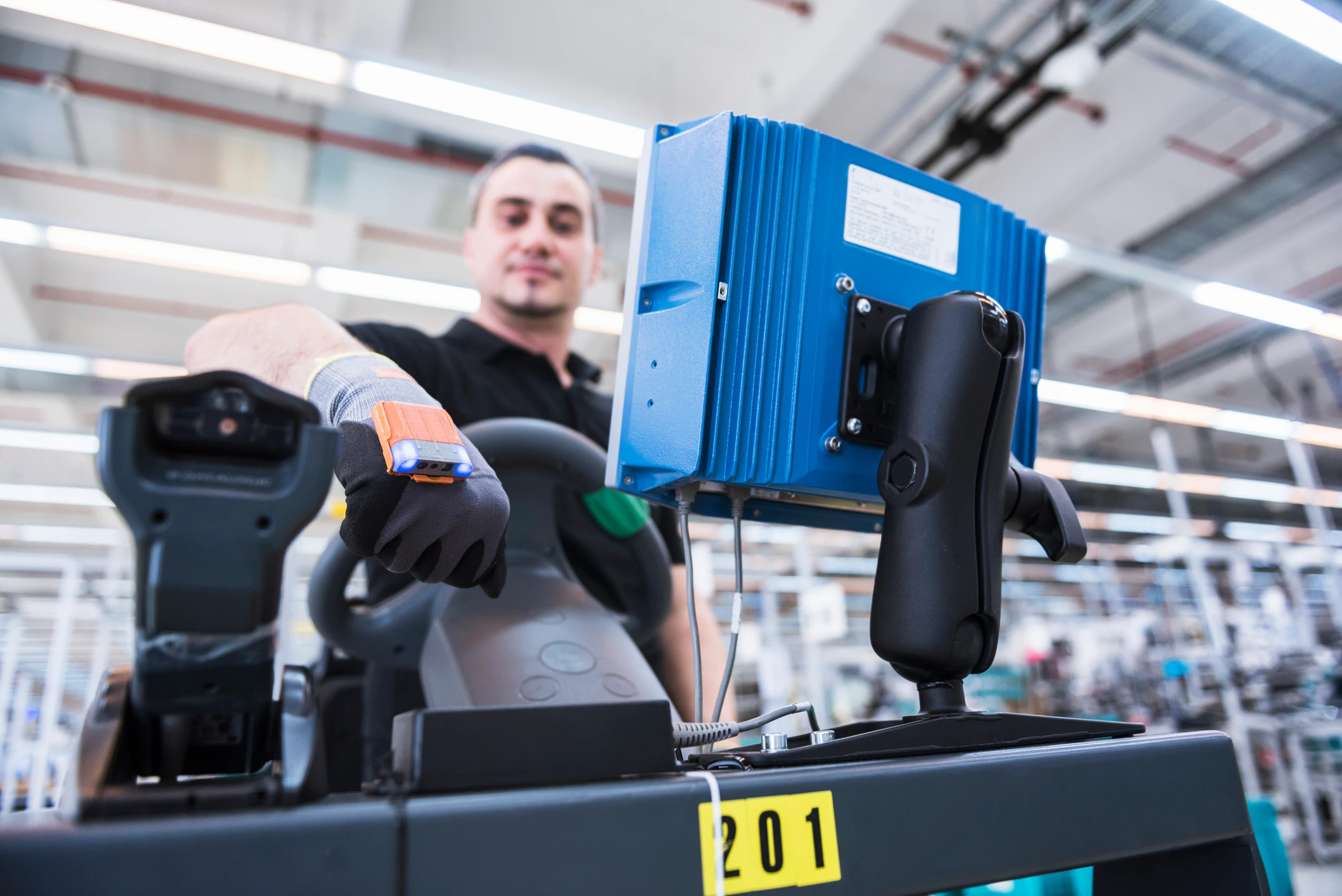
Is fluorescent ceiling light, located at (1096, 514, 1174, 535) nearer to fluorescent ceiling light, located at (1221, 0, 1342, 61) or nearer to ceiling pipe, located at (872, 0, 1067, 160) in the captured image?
ceiling pipe, located at (872, 0, 1067, 160)

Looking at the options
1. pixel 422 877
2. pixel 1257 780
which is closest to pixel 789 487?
pixel 422 877

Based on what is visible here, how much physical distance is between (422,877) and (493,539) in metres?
0.21

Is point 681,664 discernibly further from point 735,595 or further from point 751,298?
point 751,298

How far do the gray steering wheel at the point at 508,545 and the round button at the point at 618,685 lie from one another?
4.9 inches

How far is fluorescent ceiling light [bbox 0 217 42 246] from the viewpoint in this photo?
14.3 ft

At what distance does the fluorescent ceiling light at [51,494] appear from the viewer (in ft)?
26.9

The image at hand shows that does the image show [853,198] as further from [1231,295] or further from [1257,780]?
[1257,780]

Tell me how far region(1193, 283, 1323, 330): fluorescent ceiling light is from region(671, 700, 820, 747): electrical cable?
590 centimetres

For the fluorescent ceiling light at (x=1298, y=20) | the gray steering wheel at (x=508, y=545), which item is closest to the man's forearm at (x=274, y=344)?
the gray steering wheel at (x=508, y=545)

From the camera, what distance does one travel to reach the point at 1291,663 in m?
6.00

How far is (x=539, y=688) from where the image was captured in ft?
2.36

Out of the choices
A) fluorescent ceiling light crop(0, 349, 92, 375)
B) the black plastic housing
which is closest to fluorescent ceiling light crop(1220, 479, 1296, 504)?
fluorescent ceiling light crop(0, 349, 92, 375)

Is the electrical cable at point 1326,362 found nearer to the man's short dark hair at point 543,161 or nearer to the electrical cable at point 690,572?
the man's short dark hair at point 543,161

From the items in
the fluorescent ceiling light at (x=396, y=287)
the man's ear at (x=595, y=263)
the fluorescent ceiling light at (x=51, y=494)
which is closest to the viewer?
the man's ear at (x=595, y=263)
